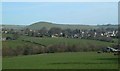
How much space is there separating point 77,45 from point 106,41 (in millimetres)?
10102

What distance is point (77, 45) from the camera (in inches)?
2359

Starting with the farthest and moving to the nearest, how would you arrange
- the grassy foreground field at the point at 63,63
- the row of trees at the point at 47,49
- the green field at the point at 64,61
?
the row of trees at the point at 47,49, the green field at the point at 64,61, the grassy foreground field at the point at 63,63

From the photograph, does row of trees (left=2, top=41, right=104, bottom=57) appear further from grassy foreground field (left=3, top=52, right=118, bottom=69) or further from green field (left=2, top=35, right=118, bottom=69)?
grassy foreground field (left=3, top=52, right=118, bottom=69)

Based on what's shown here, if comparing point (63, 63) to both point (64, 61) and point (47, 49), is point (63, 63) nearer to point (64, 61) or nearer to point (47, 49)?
point (64, 61)

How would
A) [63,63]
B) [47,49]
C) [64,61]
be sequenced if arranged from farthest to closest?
[47,49], [64,61], [63,63]

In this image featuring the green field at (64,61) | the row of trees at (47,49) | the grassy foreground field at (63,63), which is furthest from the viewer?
the row of trees at (47,49)

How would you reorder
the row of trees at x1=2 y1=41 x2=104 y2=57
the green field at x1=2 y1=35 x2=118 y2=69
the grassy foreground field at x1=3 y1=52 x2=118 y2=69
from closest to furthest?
1. the grassy foreground field at x1=3 y1=52 x2=118 y2=69
2. the green field at x1=2 y1=35 x2=118 y2=69
3. the row of trees at x1=2 y1=41 x2=104 y2=57

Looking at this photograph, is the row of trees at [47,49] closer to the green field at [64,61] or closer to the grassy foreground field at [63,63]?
the green field at [64,61]

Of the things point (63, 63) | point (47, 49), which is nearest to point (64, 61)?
point (63, 63)

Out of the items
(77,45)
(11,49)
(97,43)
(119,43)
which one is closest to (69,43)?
(77,45)

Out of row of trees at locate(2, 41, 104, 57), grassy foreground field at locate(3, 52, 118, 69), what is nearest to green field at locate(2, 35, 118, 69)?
grassy foreground field at locate(3, 52, 118, 69)

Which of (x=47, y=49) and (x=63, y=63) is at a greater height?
(x=63, y=63)

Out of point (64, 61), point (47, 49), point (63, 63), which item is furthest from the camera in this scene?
point (47, 49)

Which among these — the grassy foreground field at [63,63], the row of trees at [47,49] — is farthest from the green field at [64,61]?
the row of trees at [47,49]
